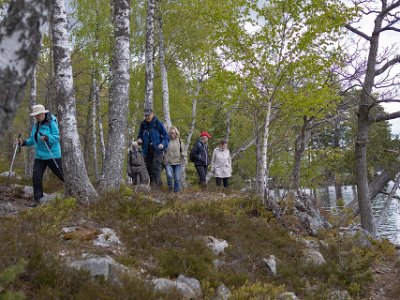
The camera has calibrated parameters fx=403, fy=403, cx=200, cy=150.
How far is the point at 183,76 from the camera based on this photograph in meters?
20.7

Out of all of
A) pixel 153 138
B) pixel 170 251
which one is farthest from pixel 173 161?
pixel 170 251

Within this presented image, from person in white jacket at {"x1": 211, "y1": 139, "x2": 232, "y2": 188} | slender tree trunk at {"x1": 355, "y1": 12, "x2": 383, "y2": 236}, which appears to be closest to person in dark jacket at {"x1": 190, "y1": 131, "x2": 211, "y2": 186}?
person in white jacket at {"x1": 211, "y1": 139, "x2": 232, "y2": 188}

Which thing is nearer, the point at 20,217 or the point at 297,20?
the point at 20,217

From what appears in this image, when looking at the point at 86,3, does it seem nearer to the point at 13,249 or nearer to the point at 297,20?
the point at 297,20

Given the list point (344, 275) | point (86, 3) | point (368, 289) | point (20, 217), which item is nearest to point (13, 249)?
point (20, 217)

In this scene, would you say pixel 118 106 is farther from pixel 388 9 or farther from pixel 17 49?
pixel 388 9

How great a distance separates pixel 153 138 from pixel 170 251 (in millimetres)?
5120

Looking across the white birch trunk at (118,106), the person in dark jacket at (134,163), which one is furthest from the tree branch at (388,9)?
the person in dark jacket at (134,163)

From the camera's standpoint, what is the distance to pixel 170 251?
6273 millimetres

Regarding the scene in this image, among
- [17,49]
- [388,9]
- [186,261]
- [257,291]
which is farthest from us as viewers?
[388,9]

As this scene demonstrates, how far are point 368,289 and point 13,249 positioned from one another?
20.7 ft

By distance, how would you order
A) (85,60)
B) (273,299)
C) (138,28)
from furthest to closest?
(138,28), (85,60), (273,299)

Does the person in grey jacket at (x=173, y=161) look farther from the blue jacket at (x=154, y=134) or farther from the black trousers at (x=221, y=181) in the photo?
the black trousers at (x=221, y=181)

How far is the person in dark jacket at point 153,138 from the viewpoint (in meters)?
10.9
